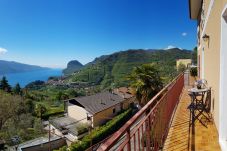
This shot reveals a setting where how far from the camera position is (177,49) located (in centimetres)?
11294

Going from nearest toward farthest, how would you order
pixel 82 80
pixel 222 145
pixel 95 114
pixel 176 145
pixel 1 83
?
pixel 222 145 → pixel 176 145 → pixel 95 114 → pixel 1 83 → pixel 82 80

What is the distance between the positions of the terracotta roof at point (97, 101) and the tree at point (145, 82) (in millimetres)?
11064

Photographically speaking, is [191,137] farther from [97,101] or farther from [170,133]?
[97,101]

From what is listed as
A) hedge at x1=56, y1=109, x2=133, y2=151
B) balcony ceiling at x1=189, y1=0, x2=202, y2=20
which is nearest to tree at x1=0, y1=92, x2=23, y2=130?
hedge at x1=56, y1=109, x2=133, y2=151

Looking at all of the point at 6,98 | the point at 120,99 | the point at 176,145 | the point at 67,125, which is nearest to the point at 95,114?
the point at 67,125

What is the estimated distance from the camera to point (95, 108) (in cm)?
2847

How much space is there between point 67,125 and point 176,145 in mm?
22329

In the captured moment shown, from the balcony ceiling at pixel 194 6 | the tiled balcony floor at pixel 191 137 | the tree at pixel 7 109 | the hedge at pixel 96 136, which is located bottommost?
the hedge at pixel 96 136

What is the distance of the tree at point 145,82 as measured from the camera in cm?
1700

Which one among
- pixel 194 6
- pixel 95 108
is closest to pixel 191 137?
pixel 194 6

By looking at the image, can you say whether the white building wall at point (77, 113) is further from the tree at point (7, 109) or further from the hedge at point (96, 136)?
the tree at point (7, 109)

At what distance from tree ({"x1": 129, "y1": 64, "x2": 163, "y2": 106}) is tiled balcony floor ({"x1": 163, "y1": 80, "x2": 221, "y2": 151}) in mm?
11628

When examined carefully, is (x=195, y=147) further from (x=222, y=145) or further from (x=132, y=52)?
(x=132, y=52)

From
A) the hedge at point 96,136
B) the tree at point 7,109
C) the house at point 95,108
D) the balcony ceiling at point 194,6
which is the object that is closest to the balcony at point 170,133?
the balcony ceiling at point 194,6
